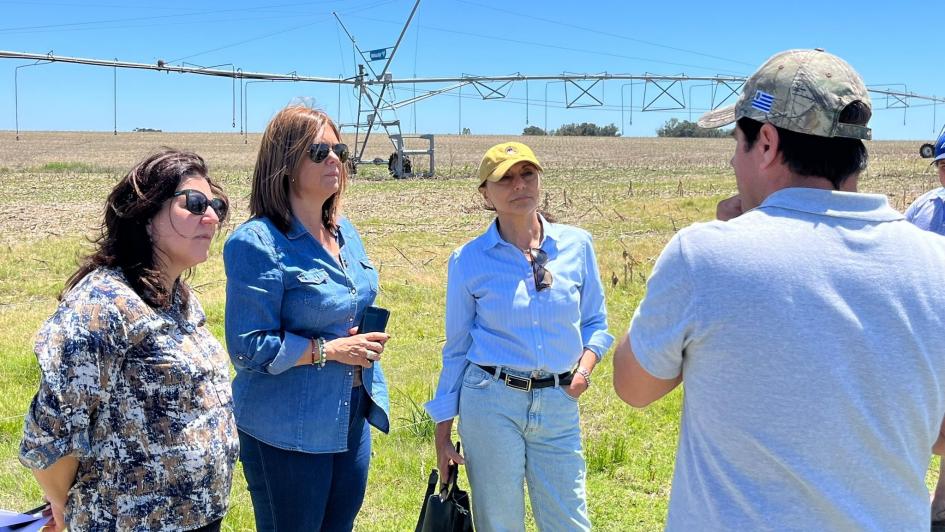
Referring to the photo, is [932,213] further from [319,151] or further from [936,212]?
[319,151]

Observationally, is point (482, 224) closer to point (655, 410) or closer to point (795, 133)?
point (655, 410)

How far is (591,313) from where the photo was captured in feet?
10.5

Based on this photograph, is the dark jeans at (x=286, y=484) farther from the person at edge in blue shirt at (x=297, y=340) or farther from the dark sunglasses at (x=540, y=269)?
the dark sunglasses at (x=540, y=269)

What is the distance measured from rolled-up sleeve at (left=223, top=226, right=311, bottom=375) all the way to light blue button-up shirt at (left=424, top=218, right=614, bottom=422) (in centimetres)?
68

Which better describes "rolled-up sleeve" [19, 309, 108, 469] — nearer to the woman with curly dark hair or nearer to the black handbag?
the woman with curly dark hair

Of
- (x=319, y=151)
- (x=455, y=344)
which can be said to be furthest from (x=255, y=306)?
(x=455, y=344)

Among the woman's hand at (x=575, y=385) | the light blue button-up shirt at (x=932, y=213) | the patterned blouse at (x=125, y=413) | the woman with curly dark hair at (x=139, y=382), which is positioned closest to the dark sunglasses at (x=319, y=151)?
the woman with curly dark hair at (x=139, y=382)

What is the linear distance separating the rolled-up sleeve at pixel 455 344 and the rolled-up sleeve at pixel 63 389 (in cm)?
134

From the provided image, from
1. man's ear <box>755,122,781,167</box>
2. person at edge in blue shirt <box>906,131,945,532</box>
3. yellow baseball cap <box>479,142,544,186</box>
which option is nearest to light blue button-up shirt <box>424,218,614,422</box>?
yellow baseball cap <box>479,142,544,186</box>

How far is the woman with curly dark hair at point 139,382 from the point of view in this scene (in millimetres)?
2010

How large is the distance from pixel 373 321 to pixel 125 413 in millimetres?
982

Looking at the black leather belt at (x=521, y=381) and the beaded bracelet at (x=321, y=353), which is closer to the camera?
the beaded bracelet at (x=321, y=353)

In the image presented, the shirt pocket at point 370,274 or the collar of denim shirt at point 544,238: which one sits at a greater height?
the collar of denim shirt at point 544,238

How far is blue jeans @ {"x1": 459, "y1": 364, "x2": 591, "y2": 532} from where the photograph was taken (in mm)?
2914
